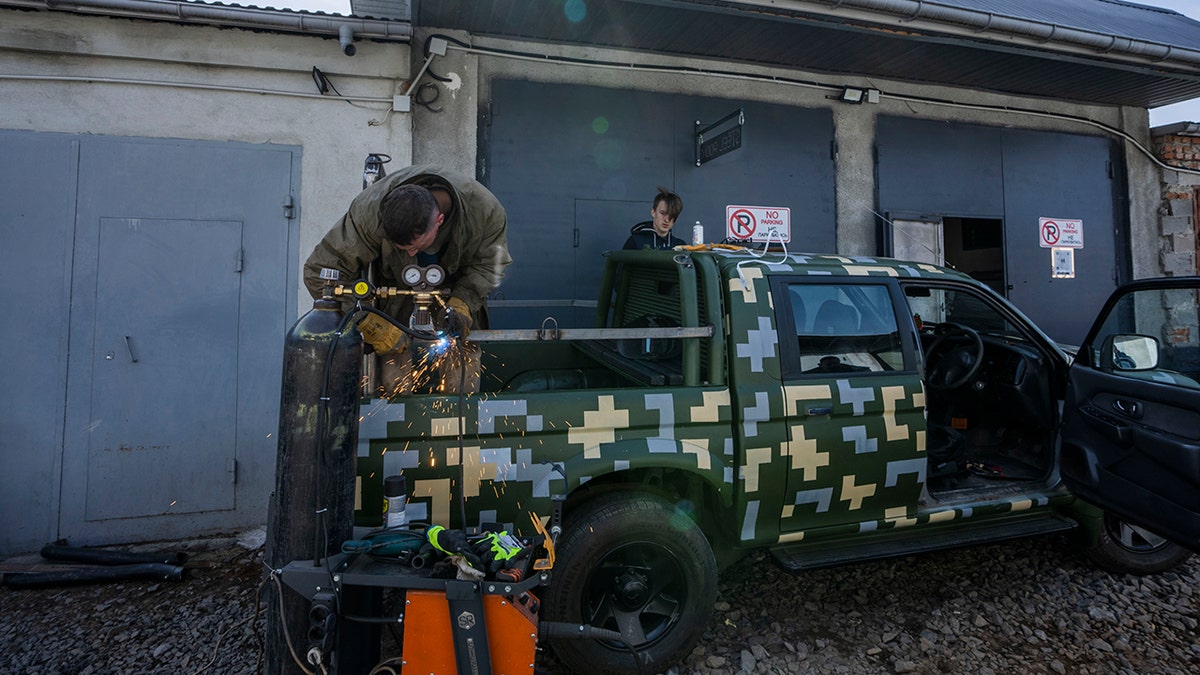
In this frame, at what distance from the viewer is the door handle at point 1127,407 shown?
9.34 ft

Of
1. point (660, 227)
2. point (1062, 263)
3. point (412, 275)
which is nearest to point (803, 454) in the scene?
point (412, 275)

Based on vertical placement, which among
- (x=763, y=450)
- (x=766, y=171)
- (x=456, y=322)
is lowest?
(x=763, y=450)

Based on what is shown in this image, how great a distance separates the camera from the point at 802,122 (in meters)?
6.21

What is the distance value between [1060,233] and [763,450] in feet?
22.1

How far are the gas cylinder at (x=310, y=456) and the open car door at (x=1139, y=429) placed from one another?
3.54 meters

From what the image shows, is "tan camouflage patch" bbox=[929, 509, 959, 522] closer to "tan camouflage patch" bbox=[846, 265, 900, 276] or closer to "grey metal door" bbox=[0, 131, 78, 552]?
"tan camouflage patch" bbox=[846, 265, 900, 276]

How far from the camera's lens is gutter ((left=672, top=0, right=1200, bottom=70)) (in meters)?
4.72

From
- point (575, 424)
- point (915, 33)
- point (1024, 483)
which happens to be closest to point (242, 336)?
point (575, 424)

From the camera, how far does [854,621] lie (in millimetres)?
3139

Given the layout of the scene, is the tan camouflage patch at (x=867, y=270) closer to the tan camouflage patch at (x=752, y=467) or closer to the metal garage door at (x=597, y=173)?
the tan camouflage patch at (x=752, y=467)

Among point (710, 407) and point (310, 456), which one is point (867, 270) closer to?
point (710, 407)

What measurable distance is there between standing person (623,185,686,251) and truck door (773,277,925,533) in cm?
181

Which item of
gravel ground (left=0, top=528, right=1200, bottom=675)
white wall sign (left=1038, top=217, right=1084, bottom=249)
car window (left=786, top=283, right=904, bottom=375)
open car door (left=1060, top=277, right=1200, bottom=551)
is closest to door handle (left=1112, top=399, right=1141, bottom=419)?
open car door (left=1060, top=277, right=1200, bottom=551)

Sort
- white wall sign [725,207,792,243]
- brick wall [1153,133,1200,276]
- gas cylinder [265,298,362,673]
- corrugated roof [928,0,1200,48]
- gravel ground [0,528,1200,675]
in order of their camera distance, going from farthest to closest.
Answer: brick wall [1153,133,1200,276] < white wall sign [725,207,792,243] < corrugated roof [928,0,1200,48] < gravel ground [0,528,1200,675] < gas cylinder [265,298,362,673]
